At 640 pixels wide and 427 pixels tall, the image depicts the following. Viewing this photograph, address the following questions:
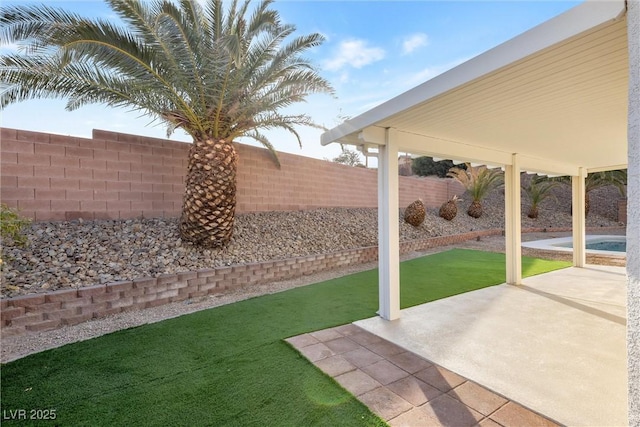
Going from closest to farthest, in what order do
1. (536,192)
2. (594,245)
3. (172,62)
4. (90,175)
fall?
(172,62)
(90,175)
(594,245)
(536,192)

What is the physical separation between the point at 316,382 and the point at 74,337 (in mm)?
3793

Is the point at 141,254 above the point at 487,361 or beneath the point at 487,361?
above

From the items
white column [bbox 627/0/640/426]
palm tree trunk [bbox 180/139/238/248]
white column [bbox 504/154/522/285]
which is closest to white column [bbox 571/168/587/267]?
white column [bbox 504/154/522/285]

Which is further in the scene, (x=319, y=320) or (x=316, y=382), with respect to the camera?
(x=319, y=320)

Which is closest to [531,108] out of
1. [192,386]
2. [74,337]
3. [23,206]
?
[192,386]

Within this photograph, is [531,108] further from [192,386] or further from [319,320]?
[192,386]

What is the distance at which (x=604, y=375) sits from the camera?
334cm

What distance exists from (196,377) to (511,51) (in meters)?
4.60

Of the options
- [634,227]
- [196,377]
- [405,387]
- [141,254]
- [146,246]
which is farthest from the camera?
[146,246]

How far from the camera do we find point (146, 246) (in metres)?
6.85

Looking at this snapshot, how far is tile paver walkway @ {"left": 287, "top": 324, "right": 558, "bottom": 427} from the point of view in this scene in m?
2.68

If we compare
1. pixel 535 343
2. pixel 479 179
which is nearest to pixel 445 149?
pixel 535 343

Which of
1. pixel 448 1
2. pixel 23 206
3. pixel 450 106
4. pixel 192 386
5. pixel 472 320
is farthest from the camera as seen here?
pixel 23 206

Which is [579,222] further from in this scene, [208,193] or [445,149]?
[208,193]
